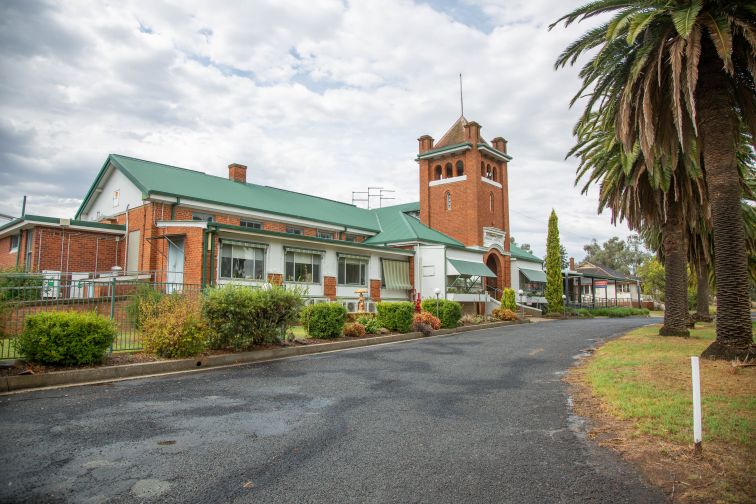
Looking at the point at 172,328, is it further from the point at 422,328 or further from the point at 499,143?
the point at 499,143

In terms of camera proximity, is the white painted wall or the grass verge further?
the white painted wall

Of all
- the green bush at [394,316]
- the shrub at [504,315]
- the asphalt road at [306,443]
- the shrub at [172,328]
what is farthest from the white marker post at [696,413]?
the shrub at [504,315]

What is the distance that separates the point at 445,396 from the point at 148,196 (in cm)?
1945

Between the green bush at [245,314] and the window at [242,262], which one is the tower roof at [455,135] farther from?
the green bush at [245,314]

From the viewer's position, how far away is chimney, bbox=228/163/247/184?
3126 centimetres

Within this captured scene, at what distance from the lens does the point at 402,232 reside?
33.1 m

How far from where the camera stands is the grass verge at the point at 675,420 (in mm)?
4566

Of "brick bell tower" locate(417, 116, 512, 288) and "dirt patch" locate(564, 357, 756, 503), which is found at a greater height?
"brick bell tower" locate(417, 116, 512, 288)

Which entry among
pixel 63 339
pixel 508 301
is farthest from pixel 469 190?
pixel 63 339

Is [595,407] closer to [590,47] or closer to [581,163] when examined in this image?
[590,47]

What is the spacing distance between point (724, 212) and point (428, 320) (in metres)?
11.5

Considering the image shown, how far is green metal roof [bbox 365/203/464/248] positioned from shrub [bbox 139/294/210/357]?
20.9 meters

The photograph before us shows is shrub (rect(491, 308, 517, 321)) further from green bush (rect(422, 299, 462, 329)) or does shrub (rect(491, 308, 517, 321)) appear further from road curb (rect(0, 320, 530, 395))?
road curb (rect(0, 320, 530, 395))

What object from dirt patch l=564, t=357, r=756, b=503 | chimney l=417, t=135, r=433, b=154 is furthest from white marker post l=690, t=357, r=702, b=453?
chimney l=417, t=135, r=433, b=154
